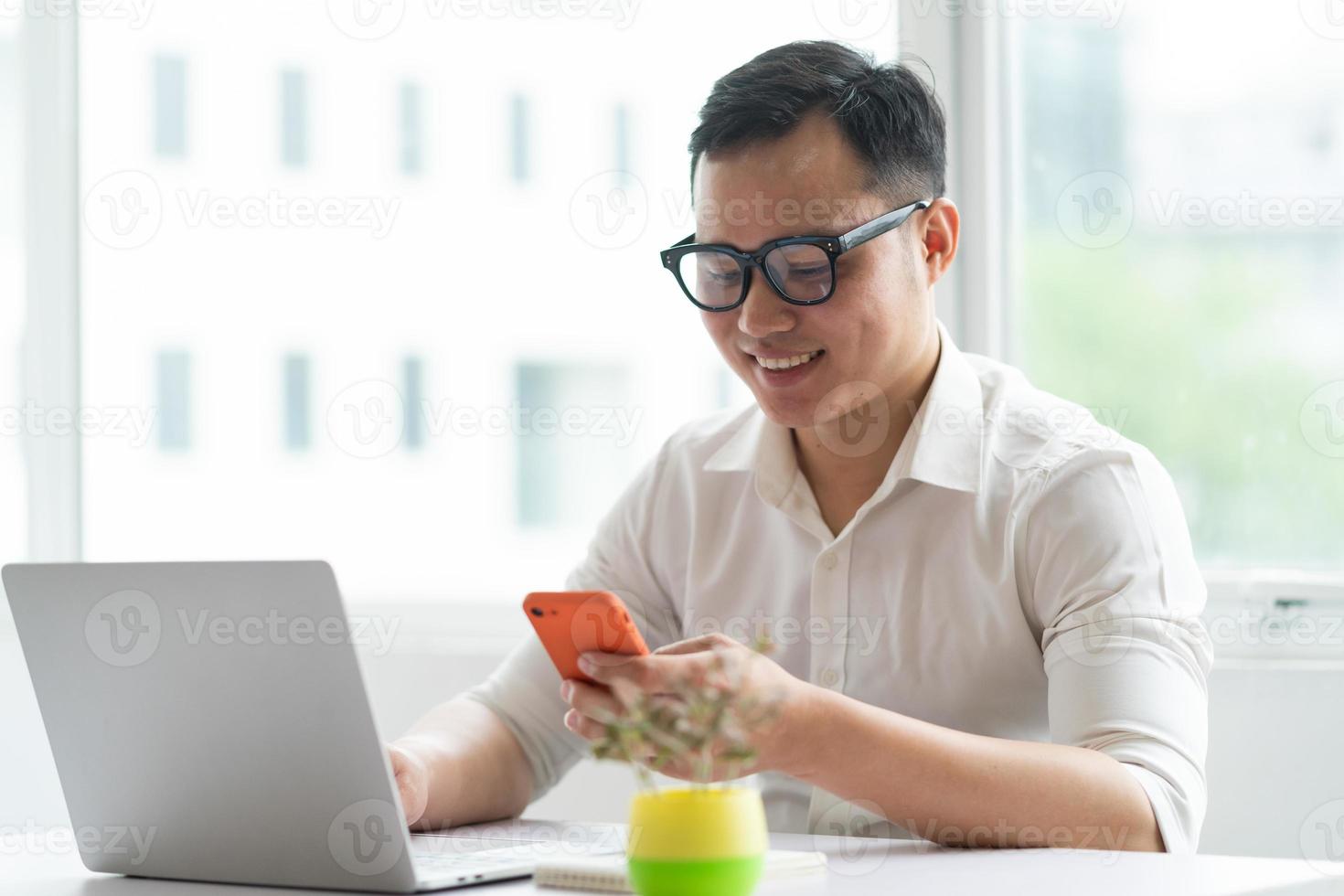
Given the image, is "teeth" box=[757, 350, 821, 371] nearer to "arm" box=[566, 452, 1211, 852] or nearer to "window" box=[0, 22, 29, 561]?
"arm" box=[566, 452, 1211, 852]

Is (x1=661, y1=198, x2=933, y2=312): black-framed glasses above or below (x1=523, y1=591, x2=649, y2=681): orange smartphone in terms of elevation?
above

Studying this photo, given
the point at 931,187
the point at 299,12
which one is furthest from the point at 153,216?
the point at 931,187

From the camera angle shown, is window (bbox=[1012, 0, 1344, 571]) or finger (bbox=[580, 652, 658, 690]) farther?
window (bbox=[1012, 0, 1344, 571])

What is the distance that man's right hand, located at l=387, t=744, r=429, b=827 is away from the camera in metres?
1.40

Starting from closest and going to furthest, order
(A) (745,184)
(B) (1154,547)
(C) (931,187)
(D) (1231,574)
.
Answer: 1. (B) (1154,547)
2. (A) (745,184)
3. (C) (931,187)
4. (D) (1231,574)

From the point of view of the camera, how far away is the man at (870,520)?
1.44 metres

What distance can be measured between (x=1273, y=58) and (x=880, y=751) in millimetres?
1507

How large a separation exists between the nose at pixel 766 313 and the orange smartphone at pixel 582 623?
0.61m

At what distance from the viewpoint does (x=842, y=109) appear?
1622mm

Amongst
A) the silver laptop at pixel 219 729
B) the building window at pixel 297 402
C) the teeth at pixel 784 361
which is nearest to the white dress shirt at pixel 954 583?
the teeth at pixel 784 361

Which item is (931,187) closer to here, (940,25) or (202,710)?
(940,25)

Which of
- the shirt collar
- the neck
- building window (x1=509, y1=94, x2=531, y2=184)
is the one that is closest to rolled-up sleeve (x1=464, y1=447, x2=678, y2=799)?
the shirt collar

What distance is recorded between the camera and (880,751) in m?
1.24

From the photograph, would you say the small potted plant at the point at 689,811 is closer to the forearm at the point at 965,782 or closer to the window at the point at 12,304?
the forearm at the point at 965,782
